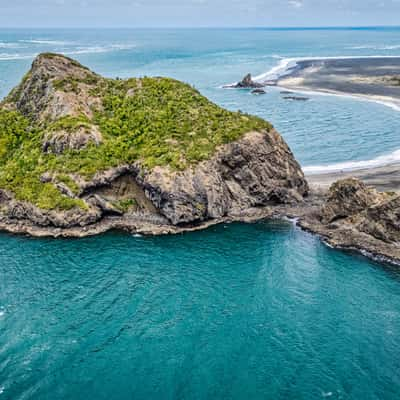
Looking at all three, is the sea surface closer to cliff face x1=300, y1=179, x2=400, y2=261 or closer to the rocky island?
cliff face x1=300, y1=179, x2=400, y2=261

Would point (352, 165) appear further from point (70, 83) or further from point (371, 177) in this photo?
point (70, 83)

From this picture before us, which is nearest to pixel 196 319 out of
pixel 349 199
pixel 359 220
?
pixel 359 220

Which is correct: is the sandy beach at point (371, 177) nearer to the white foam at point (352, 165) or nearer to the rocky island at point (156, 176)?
the white foam at point (352, 165)

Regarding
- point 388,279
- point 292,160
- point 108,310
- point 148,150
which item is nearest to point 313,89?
point 292,160

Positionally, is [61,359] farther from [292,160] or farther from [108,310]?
[292,160]

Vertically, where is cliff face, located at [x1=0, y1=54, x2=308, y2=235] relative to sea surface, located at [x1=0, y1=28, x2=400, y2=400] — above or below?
above

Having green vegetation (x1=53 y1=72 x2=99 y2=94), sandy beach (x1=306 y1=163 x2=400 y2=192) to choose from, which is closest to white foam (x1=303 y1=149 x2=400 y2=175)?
sandy beach (x1=306 y1=163 x2=400 y2=192)
